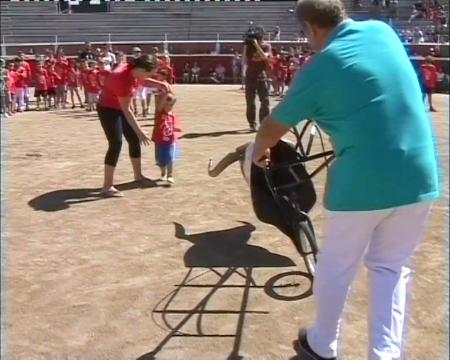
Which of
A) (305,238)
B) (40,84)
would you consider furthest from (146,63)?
(40,84)

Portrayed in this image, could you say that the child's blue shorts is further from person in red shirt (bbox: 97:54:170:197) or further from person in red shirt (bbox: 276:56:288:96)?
person in red shirt (bbox: 276:56:288:96)

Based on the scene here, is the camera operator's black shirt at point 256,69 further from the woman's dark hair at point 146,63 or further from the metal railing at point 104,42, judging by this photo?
the metal railing at point 104,42

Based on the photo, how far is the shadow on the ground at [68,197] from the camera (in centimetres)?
702

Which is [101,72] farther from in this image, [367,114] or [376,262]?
[367,114]

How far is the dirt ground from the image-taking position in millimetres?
3844

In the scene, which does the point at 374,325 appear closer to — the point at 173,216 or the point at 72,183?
the point at 173,216

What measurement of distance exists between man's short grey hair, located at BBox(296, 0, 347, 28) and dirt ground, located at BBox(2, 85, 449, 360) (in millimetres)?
1611

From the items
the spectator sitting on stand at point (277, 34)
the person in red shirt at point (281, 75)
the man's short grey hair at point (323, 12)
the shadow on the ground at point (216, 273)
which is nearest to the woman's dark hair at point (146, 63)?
the shadow on the ground at point (216, 273)

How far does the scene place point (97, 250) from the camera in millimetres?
5516

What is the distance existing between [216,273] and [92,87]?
14.2 m

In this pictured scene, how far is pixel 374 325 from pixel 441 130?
10516 millimetres

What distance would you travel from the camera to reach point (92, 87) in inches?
727

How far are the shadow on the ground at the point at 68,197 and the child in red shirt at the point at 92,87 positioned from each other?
34.3 feet

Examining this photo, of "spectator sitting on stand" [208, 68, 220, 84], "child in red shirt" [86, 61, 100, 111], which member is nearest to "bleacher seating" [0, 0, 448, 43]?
"spectator sitting on stand" [208, 68, 220, 84]
